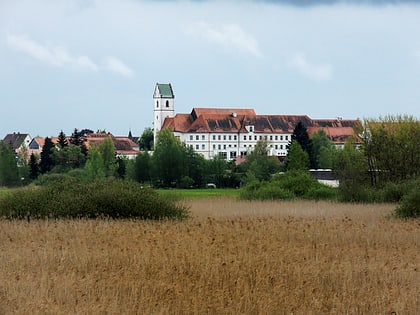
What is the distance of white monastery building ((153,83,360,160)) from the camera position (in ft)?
512

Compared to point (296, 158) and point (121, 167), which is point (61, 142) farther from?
point (296, 158)

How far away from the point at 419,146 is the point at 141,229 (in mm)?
28161

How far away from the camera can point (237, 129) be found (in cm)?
15788

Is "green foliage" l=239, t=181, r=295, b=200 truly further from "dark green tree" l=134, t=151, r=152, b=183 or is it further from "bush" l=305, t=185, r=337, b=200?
"dark green tree" l=134, t=151, r=152, b=183

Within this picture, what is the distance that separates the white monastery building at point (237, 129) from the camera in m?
156

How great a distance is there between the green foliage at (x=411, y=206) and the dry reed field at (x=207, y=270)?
17.5ft

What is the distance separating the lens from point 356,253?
17922 millimetres

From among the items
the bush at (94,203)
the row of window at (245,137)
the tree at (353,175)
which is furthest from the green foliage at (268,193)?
the row of window at (245,137)

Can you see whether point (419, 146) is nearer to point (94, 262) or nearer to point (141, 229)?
point (141, 229)

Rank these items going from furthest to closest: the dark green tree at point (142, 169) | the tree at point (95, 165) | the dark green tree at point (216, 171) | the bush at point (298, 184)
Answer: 1. the tree at point (95, 165)
2. the dark green tree at point (216, 171)
3. the dark green tree at point (142, 169)
4. the bush at point (298, 184)

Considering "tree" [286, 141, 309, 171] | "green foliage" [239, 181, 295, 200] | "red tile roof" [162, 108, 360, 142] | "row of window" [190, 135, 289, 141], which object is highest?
"red tile roof" [162, 108, 360, 142]

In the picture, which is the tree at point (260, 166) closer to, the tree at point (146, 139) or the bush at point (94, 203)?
the bush at point (94, 203)

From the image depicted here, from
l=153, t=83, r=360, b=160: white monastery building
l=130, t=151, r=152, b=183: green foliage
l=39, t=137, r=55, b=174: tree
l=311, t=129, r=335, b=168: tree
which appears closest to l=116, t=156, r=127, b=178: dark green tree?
l=39, t=137, r=55, b=174: tree

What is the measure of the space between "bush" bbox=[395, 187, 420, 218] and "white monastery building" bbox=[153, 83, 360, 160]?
125 metres
